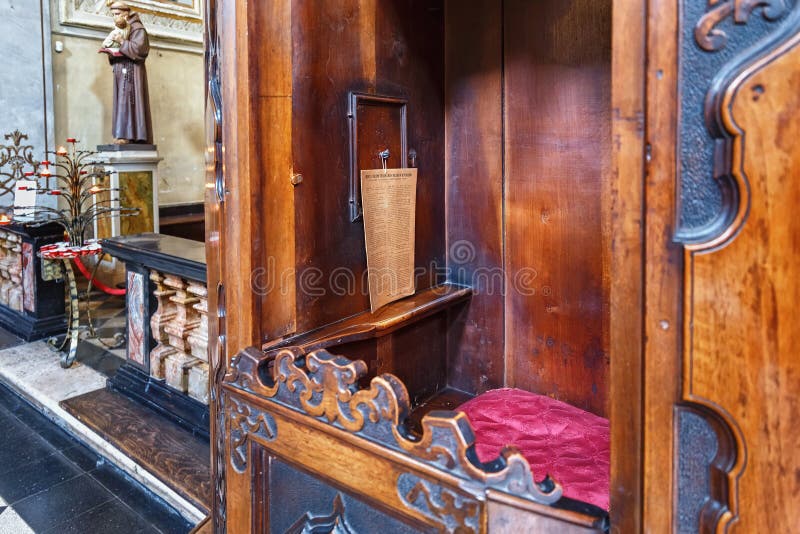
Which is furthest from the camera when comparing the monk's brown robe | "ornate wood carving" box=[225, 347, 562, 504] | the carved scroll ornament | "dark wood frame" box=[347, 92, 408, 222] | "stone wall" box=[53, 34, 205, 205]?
"stone wall" box=[53, 34, 205, 205]

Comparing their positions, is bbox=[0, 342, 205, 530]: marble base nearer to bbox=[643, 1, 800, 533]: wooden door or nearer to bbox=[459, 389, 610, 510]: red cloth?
bbox=[459, 389, 610, 510]: red cloth

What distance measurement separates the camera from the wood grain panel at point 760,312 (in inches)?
22.7

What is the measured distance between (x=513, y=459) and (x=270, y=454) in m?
0.53

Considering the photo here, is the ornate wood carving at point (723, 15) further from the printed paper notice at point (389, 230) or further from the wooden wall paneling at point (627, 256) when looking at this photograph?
the printed paper notice at point (389, 230)

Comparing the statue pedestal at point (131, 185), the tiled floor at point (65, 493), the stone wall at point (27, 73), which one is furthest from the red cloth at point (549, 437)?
the stone wall at point (27, 73)

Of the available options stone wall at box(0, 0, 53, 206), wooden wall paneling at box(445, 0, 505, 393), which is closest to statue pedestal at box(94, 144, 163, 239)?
stone wall at box(0, 0, 53, 206)

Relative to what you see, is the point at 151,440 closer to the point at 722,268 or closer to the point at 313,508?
the point at 313,508

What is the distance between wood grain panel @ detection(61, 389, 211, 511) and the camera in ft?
6.88

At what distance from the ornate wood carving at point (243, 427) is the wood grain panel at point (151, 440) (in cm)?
95

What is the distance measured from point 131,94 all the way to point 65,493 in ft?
14.3

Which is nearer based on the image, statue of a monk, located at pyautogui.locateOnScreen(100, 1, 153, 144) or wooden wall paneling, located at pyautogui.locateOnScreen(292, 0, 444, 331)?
wooden wall paneling, located at pyautogui.locateOnScreen(292, 0, 444, 331)

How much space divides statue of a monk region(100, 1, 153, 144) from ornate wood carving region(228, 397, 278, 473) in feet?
16.9

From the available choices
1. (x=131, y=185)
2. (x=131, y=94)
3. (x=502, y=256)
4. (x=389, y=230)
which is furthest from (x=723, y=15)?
(x=131, y=94)

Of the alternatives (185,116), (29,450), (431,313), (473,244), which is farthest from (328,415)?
(185,116)
